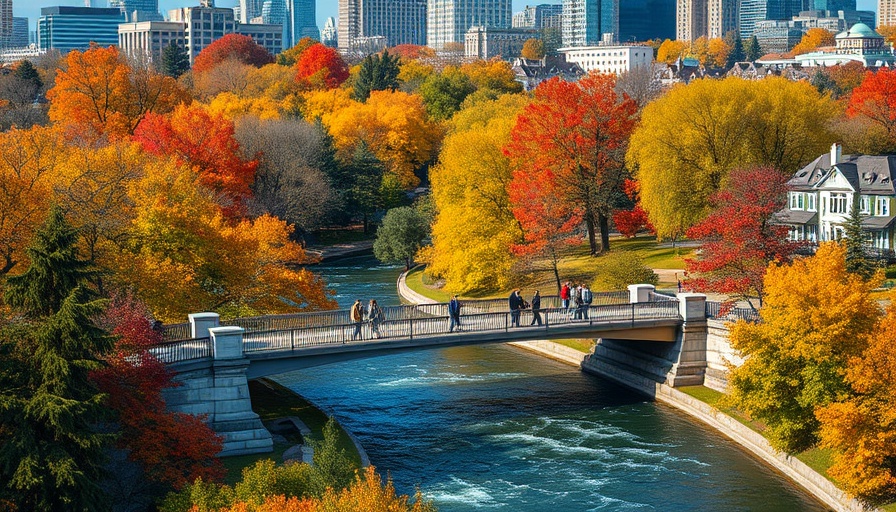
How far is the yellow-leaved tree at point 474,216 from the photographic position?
70812 mm

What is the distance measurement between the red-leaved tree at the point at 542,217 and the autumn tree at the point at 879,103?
26.4 metres

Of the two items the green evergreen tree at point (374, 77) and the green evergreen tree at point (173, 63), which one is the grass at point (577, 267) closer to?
the green evergreen tree at point (374, 77)

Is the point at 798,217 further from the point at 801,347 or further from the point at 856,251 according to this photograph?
→ the point at 801,347

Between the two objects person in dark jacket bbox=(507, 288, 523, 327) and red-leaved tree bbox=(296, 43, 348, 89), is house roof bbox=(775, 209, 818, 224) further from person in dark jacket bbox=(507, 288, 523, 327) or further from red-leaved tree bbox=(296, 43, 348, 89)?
red-leaved tree bbox=(296, 43, 348, 89)

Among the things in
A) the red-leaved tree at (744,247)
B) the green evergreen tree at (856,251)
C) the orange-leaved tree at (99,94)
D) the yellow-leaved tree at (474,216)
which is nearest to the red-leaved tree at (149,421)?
the red-leaved tree at (744,247)

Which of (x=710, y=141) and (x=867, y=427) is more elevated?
(x=710, y=141)

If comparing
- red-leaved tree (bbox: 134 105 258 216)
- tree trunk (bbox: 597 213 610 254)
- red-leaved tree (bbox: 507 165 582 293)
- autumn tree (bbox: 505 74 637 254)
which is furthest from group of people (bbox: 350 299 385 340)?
tree trunk (bbox: 597 213 610 254)

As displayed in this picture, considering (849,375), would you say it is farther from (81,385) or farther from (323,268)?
(323,268)

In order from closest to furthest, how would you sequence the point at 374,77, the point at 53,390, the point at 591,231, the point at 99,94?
1. the point at 53,390
2. the point at 591,231
3. the point at 99,94
4. the point at 374,77

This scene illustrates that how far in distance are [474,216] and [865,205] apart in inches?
840

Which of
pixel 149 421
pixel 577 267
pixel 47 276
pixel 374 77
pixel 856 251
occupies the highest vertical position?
pixel 374 77

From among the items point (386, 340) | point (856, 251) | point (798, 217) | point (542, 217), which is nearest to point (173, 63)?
point (542, 217)

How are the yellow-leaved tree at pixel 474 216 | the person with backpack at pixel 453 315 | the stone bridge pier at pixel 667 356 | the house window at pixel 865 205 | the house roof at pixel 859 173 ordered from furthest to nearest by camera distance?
the yellow-leaved tree at pixel 474 216, the house window at pixel 865 205, the house roof at pixel 859 173, the stone bridge pier at pixel 667 356, the person with backpack at pixel 453 315

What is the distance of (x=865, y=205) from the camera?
69188mm
